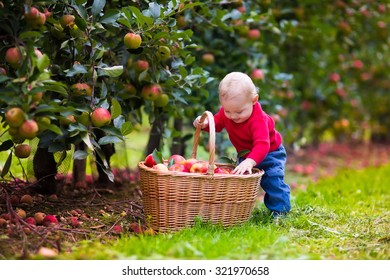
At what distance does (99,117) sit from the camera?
2988mm

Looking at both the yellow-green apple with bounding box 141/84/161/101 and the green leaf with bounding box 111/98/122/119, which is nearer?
the green leaf with bounding box 111/98/122/119

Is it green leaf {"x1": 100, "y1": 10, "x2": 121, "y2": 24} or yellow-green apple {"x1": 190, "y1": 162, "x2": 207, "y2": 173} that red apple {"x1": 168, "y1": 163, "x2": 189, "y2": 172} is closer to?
yellow-green apple {"x1": 190, "y1": 162, "x2": 207, "y2": 173}

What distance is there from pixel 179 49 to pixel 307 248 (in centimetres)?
149

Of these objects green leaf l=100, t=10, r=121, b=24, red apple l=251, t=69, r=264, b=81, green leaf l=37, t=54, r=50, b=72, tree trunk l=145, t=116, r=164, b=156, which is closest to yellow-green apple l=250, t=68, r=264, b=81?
red apple l=251, t=69, r=264, b=81

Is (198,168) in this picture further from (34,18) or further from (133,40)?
(34,18)

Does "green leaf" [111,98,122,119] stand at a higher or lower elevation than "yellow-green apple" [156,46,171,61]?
lower

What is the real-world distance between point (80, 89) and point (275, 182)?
1266mm

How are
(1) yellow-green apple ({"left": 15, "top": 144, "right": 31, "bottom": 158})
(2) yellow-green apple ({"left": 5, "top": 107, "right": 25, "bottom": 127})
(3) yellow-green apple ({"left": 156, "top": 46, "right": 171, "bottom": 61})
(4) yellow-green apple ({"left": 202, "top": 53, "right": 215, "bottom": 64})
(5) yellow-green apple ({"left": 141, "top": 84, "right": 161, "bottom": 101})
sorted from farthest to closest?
1. (4) yellow-green apple ({"left": 202, "top": 53, "right": 215, "bottom": 64})
2. (5) yellow-green apple ({"left": 141, "top": 84, "right": 161, "bottom": 101})
3. (3) yellow-green apple ({"left": 156, "top": 46, "right": 171, "bottom": 61})
4. (1) yellow-green apple ({"left": 15, "top": 144, "right": 31, "bottom": 158})
5. (2) yellow-green apple ({"left": 5, "top": 107, "right": 25, "bottom": 127})

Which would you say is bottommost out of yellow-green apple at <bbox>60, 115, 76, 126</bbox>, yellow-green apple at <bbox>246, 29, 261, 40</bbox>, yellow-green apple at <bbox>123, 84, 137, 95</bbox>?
yellow-green apple at <bbox>123, 84, 137, 95</bbox>

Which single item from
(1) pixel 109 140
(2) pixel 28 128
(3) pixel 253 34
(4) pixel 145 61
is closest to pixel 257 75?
(3) pixel 253 34

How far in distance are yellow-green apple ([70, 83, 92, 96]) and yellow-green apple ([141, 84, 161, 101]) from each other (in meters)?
0.54

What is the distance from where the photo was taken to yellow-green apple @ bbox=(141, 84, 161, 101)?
358 centimetres
